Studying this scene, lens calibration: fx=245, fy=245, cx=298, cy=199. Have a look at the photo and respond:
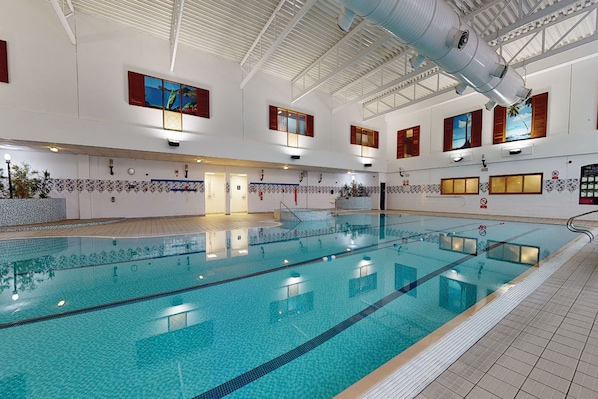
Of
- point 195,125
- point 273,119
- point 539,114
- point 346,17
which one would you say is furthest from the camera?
point 273,119

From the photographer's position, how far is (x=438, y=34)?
3.44 m

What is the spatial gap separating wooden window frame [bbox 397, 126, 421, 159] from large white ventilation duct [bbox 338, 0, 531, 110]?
7629mm

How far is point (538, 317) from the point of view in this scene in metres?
1.84

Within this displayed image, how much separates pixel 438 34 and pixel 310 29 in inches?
187

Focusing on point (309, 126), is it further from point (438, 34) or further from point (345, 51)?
point (438, 34)

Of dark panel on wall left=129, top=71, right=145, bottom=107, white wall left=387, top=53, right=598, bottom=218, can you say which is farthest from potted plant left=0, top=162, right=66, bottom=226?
white wall left=387, top=53, right=598, bottom=218

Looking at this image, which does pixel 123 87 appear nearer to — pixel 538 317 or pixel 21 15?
pixel 21 15

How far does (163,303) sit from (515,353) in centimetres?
272

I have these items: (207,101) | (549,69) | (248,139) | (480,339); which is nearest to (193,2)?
(207,101)

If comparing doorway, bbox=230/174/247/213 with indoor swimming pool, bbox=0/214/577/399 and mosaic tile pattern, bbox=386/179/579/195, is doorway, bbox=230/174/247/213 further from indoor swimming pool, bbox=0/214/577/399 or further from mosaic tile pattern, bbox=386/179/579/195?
mosaic tile pattern, bbox=386/179/579/195

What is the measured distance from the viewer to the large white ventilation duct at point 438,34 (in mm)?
2861

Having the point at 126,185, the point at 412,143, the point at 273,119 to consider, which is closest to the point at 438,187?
the point at 412,143

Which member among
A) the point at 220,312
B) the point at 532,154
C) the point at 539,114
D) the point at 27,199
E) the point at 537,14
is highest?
the point at 537,14

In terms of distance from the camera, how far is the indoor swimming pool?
1413 millimetres
